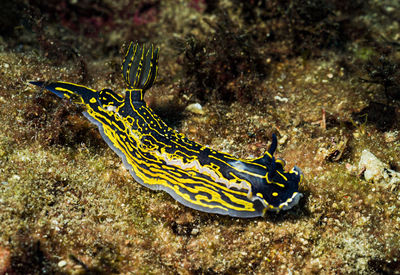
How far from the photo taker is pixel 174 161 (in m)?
4.13

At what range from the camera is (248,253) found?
393 cm

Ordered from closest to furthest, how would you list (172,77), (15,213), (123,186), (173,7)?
(15,213) → (123,186) → (172,77) → (173,7)

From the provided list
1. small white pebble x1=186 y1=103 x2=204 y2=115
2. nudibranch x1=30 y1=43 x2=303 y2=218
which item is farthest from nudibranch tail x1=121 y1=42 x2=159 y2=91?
small white pebble x1=186 y1=103 x2=204 y2=115

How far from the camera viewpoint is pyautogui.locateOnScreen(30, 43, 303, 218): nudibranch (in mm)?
3809

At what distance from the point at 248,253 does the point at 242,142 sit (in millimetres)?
1897

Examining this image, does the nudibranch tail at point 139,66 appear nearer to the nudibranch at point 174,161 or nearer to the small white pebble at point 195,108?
the nudibranch at point 174,161

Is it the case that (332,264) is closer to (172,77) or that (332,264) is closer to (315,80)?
(315,80)

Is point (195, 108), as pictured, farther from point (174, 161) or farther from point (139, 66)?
point (174, 161)

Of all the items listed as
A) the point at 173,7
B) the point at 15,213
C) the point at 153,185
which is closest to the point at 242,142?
the point at 153,185

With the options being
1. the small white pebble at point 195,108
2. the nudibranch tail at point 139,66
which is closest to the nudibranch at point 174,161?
the nudibranch tail at point 139,66

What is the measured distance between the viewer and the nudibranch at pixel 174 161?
12.5 ft

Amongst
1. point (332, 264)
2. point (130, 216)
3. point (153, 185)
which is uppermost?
point (153, 185)

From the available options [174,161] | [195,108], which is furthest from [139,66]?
[174,161]

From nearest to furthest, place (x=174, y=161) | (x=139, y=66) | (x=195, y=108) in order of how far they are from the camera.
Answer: (x=174, y=161)
(x=139, y=66)
(x=195, y=108)
